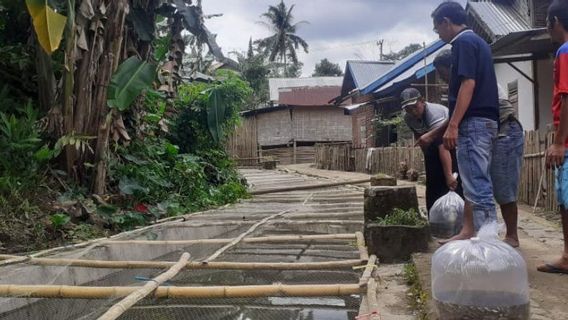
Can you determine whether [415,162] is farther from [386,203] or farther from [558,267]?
[558,267]

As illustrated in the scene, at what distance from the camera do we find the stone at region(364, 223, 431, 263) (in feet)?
10.0

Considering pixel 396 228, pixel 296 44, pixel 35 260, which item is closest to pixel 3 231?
pixel 35 260

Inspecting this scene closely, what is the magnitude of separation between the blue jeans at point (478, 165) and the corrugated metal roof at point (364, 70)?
1767 centimetres

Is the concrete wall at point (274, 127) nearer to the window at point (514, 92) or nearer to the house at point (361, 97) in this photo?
the house at point (361, 97)

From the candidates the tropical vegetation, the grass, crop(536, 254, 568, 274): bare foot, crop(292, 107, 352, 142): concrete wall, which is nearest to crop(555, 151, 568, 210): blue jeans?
crop(536, 254, 568, 274): bare foot

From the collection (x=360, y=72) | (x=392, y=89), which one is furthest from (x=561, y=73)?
(x=360, y=72)

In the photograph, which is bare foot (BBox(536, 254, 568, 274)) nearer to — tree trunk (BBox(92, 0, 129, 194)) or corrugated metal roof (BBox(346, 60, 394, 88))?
tree trunk (BBox(92, 0, 129, 194))

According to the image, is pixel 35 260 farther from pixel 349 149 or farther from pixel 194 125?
pixel 349 149

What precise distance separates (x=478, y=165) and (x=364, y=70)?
1920 cm

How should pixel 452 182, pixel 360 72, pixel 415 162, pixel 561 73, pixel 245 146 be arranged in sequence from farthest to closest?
pixel 245 146
pixel 360 72
pixel 415 162
pixel 452 182
pixel 561 73

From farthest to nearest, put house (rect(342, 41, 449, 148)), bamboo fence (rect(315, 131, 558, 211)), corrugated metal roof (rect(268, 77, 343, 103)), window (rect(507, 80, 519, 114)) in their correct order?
corrugated metal roof (rect(268, 77, 343, 103)), house (rect(342, 41, 449, 148)), window (rect(507, 80, 519, 114)), bamboo fence (rect(315, 131, 558, 211))

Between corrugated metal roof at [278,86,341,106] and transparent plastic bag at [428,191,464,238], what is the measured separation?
26664 millimetres

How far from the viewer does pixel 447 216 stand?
3.50 m

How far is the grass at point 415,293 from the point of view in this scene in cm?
210
